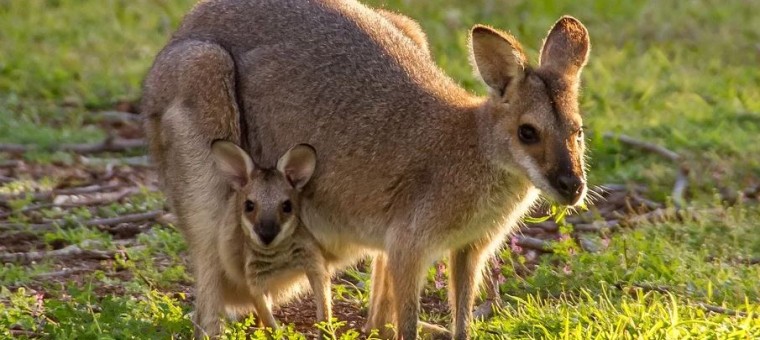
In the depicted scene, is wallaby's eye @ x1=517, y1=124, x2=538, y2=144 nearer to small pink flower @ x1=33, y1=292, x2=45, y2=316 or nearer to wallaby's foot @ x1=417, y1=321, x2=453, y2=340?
wallaby's foot @ x1=417, y1=321, x2=453, y2=340

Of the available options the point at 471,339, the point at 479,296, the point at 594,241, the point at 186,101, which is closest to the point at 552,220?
the point at 594,241

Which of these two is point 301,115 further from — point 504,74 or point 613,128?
point 613,128

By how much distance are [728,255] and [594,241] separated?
2.23 ft

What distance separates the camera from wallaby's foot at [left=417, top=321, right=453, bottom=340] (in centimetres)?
643

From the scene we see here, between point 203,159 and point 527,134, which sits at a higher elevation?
point 527,134

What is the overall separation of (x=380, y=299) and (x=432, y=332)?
306 mm

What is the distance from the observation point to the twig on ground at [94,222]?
7.80 m

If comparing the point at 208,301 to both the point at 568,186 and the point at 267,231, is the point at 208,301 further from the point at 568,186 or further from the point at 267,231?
the point at 568,186

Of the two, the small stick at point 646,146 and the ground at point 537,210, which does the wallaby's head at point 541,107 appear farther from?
the small stick at point 646,146

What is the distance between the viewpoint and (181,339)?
6.14 meters

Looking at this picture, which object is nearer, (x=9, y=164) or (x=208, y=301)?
(x=208, y=301)

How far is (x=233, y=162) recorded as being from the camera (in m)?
6.30

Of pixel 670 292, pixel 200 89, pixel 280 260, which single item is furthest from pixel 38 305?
pixel 670 292

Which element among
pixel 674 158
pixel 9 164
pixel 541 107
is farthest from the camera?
pixel 9 164
